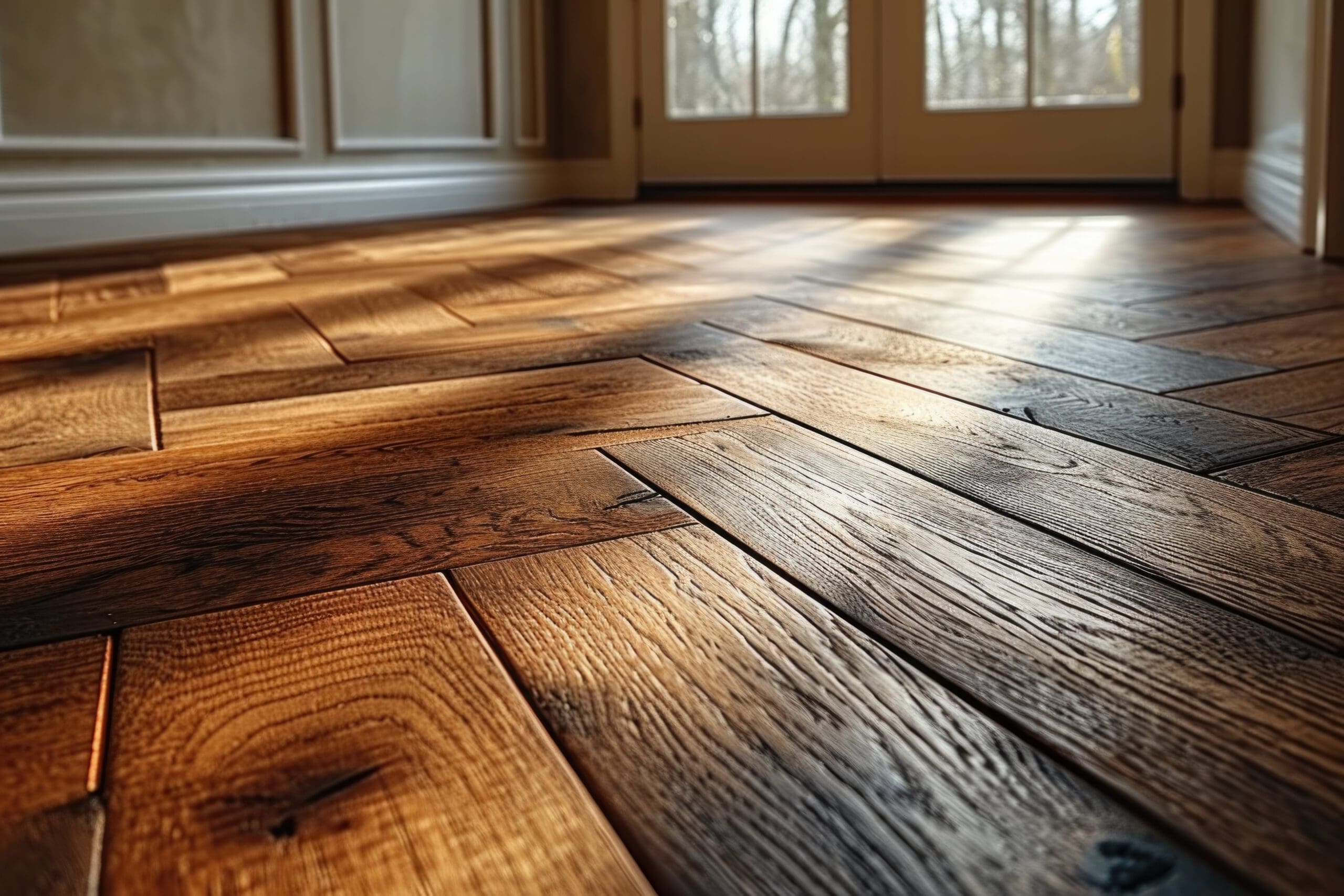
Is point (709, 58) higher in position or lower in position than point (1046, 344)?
higher

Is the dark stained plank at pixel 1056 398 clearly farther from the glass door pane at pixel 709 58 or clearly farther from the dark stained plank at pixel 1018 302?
the glass door pane at pixel 709 58

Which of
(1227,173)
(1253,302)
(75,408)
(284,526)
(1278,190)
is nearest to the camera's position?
(284,526)

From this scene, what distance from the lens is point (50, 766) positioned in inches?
10.7

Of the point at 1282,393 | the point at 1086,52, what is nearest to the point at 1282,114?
the point at 1086,52

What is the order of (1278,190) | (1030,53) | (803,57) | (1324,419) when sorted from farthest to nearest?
(803,57) < (1030,53) < (1278,190) < (1324,419)

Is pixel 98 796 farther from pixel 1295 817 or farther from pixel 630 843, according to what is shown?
pixel 1295 817

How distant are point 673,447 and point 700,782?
0.29 m

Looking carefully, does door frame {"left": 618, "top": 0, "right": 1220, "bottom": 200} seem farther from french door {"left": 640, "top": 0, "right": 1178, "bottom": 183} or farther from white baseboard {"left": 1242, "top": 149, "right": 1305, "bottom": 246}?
white baseboard {"left": 1242, "top": 149, "right": 1305, "bottom": 246}

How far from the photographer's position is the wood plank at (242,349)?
30.2 inches

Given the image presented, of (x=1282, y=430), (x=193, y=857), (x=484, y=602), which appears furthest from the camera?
(x=1282, y=430)

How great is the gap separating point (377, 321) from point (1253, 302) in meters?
0.70

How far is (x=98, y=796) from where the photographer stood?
0.26 metres

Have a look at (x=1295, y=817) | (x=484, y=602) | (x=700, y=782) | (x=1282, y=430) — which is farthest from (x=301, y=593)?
(x=1282, y=430)

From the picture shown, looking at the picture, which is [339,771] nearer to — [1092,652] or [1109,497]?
[1092,652]
